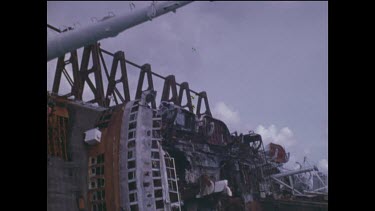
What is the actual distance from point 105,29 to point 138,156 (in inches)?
273

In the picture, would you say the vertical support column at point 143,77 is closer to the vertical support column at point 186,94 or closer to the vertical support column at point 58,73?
the vertical support column at point 186,94

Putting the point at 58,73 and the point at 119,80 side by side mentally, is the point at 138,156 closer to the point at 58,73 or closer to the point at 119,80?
the point at 58,73

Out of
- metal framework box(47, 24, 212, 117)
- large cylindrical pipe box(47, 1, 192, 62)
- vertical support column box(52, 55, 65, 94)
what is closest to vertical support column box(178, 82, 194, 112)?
metal framework box(47, 24, 212, 117)

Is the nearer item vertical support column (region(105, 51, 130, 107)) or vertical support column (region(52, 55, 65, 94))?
vertical support column (region(52, 55, 65, 94))

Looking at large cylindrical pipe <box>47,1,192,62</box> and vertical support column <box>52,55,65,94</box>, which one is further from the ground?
vertical support column <box>52,55,65,94</box>

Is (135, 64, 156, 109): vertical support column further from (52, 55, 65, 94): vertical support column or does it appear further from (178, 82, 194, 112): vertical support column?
(52, 55, 65, 94): vertical support column

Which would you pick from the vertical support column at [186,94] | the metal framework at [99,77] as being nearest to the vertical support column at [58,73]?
the metal framework at [99,77]

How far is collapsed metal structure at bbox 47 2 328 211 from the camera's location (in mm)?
14391

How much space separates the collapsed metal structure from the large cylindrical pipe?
227 inches

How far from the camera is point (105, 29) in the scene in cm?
869

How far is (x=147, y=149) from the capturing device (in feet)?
49.7

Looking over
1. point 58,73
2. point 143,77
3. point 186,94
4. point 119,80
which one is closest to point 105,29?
point 58,73

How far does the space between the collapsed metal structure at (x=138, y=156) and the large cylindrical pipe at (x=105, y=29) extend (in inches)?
227

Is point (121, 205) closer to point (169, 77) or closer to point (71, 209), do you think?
point (71, 209)
